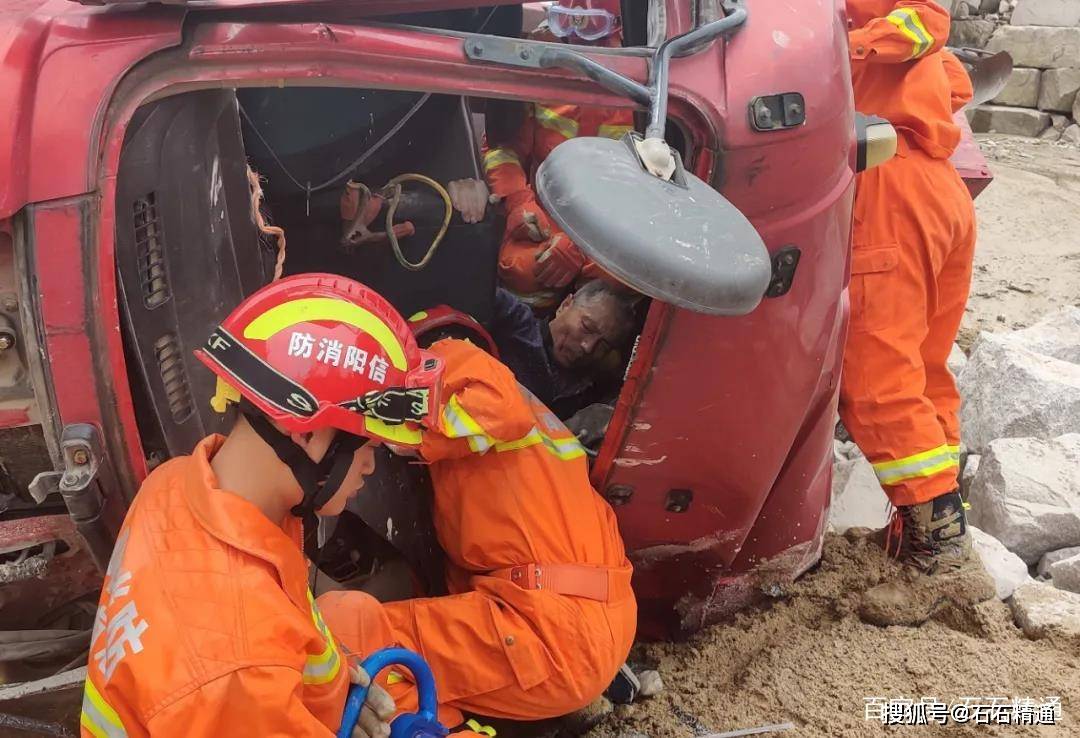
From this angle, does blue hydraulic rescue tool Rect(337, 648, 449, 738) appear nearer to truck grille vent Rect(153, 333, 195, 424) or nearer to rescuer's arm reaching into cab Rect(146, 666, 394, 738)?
rescuer's arm reaching into cab Rect(146, 666, 394, 738)

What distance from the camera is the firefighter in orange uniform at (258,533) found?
147cm

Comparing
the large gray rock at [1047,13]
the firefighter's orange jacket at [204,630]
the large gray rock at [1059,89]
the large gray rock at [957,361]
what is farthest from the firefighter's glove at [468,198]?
the large gray rock at [1047,13]

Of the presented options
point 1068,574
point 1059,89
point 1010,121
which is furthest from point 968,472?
point 1059,89

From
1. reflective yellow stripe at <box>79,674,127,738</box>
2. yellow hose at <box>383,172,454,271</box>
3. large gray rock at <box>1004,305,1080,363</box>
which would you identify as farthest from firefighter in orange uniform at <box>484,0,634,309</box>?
large gray rock at <box>1004,305,1080,363</box>

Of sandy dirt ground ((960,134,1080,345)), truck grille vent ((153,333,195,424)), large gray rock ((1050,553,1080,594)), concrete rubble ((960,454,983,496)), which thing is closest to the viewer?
truck grille vent ((153,333,195,424))

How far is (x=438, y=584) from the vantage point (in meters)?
2.58

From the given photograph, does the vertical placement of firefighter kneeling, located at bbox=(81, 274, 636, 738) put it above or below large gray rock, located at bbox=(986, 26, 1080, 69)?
above

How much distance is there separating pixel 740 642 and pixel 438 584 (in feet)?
2.74

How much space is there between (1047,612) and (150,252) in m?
2.53

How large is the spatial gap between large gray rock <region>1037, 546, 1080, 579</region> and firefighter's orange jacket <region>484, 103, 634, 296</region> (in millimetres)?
1840

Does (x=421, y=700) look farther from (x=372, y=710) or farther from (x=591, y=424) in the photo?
(x=591, y=424)

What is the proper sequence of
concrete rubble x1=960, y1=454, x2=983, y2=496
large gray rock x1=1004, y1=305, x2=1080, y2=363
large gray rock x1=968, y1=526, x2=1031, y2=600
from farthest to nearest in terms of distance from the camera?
1. large gray rock x1=1004, y1=305, x2=1080, y2=363
2. concrete rubble x1=960, y1=454, x2=983, y2=496
3. large gray rock x1=968, y1=526, x2=1031, y2=600

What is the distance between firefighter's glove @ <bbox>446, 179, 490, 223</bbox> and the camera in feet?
9.27

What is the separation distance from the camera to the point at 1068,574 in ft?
10.4
